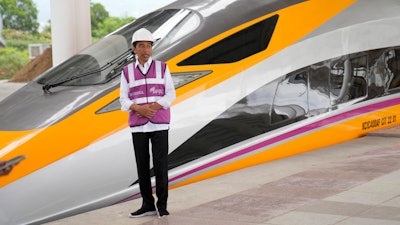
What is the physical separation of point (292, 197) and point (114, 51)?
8.63ft

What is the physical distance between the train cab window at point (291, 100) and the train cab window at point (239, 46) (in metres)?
0.53

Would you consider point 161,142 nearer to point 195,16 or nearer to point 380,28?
point 195,16

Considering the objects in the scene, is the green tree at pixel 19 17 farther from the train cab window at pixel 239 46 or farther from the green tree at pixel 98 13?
the train cab window at pixel 239 46

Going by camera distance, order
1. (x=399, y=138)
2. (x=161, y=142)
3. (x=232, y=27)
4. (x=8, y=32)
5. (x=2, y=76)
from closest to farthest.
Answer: (x=161, y=142), (x=232, y=27), (x=399, y=138), (x=2, y=76), (x=8, y=32)

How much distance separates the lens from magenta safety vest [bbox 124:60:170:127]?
5.62 meters

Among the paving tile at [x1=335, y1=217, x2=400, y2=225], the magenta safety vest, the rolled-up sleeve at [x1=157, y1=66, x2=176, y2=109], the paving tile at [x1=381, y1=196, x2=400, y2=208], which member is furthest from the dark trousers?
the paving tile at [x1=381, y1=196, x2=400, y2=208]

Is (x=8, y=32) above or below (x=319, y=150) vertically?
above

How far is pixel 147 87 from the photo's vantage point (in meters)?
5.62

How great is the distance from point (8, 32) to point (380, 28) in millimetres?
60657

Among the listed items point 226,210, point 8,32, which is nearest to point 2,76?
point 8,32

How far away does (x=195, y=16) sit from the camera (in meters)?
7.90

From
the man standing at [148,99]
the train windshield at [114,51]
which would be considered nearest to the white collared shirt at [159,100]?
the man standing at [148,99]

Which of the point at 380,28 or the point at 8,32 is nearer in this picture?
the point at 380,28

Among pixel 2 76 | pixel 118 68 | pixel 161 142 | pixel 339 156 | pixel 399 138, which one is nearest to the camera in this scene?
pixel 161 142
